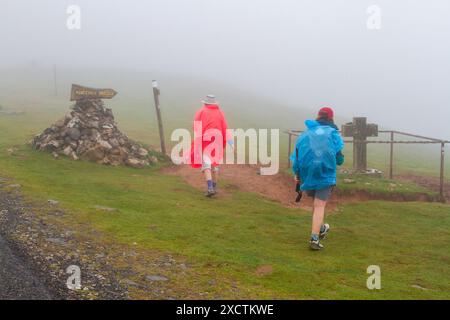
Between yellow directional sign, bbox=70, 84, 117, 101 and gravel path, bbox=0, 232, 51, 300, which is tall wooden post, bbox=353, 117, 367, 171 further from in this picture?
gravel path, bbox=0, 232, 51, 300

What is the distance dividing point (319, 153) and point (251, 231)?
2.28 m

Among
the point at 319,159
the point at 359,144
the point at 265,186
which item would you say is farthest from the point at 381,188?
the point at 319,159

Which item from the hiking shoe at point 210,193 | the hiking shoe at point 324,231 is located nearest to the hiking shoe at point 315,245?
the hiking shoe at point 324,231

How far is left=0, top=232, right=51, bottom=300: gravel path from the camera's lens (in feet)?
19.1

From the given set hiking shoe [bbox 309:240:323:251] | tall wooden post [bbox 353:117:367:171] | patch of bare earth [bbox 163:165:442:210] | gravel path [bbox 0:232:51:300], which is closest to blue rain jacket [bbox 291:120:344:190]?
hiking shoe [bbox 309:240:323:251]

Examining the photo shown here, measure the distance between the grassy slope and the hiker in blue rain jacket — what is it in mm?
903

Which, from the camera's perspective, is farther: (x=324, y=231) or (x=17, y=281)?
(x=324, y=231)

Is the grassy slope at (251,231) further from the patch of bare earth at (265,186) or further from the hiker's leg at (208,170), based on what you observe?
the patch of bare earth at (265,186)

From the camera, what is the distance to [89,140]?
16000 millimetres

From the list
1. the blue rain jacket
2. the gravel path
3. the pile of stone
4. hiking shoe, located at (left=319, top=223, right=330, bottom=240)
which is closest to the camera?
the gravel path

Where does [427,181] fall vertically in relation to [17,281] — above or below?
below

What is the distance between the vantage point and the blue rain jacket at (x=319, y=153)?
29.2 ft

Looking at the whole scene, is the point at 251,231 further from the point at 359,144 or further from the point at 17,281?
the point at 359,144
